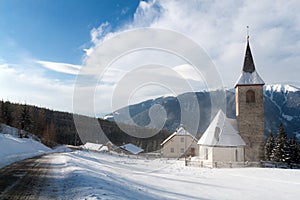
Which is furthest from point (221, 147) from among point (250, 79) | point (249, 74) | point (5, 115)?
point (5, 115)

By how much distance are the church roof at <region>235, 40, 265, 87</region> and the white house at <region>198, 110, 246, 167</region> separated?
613 cm

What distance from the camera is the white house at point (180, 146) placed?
145 ft

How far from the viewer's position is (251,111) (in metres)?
30.4

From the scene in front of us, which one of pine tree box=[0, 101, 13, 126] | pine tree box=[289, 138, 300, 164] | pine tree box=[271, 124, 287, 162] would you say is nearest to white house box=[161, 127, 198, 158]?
pine tree box=[271, 124, 287, 162]

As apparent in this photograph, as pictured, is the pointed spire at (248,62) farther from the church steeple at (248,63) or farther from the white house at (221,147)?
the white house at (221,147)

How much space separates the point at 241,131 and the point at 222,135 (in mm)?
4435

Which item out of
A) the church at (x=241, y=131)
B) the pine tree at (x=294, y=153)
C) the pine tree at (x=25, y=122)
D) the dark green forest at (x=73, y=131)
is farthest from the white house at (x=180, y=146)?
the dark green forest at (x=73, y=131)

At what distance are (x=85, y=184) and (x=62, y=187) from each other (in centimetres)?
91

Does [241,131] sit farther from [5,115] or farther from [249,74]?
[5,115]

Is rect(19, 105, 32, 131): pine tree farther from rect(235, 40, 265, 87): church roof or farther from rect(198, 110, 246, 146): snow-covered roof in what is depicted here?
rect(235, 40, 265, 87): church roof

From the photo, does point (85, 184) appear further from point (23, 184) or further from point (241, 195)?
point (241, 195)

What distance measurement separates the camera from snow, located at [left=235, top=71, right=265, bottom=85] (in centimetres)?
3076

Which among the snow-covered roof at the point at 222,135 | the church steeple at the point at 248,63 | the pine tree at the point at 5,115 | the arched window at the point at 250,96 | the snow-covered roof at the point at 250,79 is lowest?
the snow-covered roof at the point at 222,135

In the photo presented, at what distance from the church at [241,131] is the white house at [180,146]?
A: 50.0ft
